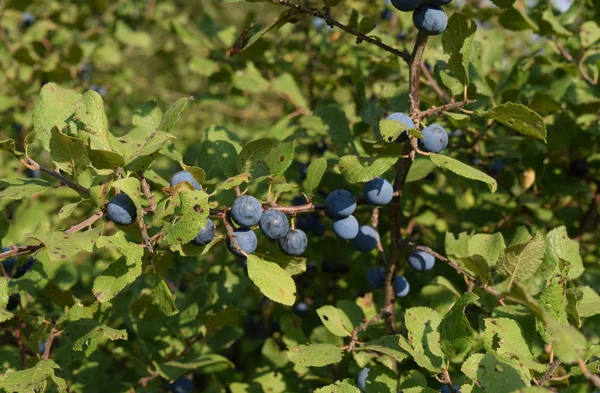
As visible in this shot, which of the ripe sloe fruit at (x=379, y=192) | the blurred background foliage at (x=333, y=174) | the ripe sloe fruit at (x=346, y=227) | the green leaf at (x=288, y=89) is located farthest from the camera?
the green leaf at (x=288, y=89)

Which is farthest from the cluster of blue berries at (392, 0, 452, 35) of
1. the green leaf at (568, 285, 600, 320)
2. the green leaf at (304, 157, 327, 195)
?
the green leaf at (568, 285, 600, 320)

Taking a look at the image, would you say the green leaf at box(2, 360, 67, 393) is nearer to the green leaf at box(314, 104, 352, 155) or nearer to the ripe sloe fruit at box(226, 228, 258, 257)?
the ripe sloe fruit at box(226, 228, 258, 257)

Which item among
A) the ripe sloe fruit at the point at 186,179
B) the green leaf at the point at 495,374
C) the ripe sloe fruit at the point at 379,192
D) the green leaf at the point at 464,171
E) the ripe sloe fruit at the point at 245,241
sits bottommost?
the green leaf at the point at 495,374

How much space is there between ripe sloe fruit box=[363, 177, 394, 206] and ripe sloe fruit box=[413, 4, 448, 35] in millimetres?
350

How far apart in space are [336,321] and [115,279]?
59 centimetres

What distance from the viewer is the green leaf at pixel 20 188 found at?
108 cm

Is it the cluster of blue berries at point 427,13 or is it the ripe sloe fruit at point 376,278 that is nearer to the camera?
the cluster of blue berries at point 427,13

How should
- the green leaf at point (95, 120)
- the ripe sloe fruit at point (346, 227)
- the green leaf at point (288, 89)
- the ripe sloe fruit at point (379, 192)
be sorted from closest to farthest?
the green leaf at point (95, 120), the ripe sloe fruit at point (379, 192), the ripe sloe fruit at point (346, 227), the green leaf at point (288, 89)

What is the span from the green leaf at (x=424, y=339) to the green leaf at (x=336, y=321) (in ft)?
0.84

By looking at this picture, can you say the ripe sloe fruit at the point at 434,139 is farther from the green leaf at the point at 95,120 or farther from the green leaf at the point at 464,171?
the green leaf at the point at 95,120

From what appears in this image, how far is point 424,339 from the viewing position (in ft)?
3.92

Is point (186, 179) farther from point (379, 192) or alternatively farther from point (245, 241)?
point (379, 192)

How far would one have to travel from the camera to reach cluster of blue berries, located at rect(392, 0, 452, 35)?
1.11 meters

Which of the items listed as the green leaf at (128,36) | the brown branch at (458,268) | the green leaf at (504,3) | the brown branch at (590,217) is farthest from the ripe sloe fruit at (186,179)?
the green leaf at (128,36)
